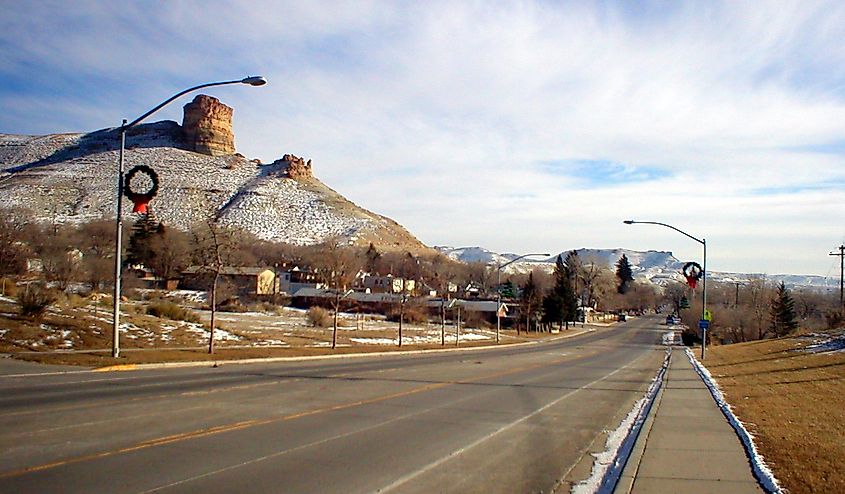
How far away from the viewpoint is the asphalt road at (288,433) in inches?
332

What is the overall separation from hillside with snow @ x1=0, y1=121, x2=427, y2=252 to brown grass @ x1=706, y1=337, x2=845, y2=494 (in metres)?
100

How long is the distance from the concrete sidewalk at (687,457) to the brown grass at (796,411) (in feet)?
1.49

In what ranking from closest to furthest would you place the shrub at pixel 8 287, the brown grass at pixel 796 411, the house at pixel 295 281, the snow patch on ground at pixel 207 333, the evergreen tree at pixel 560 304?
the brown grass at pixel 796 411, the snow patch on ground at pixel 207 333, the shrub at pixel 8 287, the evergreen tree at pixel 560 304, the house at pixel 295 281

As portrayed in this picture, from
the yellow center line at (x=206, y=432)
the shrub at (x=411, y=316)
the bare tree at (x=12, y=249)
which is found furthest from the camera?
the shrub at (x=411, y=316)

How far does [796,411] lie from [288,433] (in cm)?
1170

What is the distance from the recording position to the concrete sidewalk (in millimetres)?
8500

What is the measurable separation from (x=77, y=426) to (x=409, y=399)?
790 centimetres

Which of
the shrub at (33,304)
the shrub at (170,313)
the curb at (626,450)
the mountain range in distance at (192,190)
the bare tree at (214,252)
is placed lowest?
the curb at (626,450)

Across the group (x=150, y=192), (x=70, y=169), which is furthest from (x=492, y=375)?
(x=70, y=169)

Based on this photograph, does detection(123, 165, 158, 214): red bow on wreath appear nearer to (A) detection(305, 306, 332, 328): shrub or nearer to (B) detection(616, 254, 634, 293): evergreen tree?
(A) detection(305, 306, 332, 328): shrub

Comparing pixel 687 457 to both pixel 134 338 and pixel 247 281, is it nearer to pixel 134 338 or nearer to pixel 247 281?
pixel 134 338

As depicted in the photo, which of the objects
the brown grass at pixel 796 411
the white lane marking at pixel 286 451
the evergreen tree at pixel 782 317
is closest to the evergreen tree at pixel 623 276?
the evergreen tree at pixel 782 317

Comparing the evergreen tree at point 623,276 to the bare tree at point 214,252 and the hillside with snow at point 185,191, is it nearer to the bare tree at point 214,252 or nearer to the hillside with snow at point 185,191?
the hillside with snow at point 185,191

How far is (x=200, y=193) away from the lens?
155500mm
